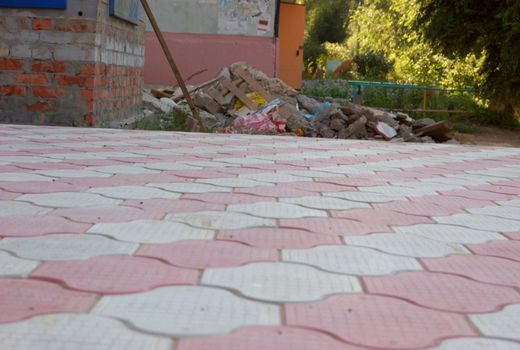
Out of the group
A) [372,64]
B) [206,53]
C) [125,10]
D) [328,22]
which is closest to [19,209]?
[125,10]

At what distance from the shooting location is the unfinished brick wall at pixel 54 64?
736 centimetres

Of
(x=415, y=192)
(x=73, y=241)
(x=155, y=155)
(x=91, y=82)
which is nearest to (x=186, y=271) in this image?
(x=73, y=241)

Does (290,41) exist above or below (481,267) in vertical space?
above

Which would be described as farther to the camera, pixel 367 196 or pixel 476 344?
pixel 367 196

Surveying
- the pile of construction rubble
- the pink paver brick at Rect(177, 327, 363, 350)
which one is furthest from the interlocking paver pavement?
the pile of construction rubble

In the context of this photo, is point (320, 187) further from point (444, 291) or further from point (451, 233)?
point (444, 291)

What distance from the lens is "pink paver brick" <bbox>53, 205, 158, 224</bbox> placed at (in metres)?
2.71

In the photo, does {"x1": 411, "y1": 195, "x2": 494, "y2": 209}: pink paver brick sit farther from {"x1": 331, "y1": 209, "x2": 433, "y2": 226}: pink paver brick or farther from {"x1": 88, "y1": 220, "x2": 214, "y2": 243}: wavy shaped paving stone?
{"x1": 88, "y1": 220, "x2": 214, "y2": 243}: wavy shaped paving stone

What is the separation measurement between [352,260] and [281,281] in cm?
36

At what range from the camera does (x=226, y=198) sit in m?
3.32

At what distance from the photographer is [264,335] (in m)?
1.56

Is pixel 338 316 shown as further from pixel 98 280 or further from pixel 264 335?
pixel 98 280

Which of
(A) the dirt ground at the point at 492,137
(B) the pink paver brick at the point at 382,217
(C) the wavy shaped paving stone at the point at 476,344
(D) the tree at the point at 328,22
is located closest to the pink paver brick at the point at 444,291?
(C) the wavy shaped paving stone at the point at 476,344

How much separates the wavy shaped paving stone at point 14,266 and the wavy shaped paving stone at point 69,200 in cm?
85
